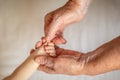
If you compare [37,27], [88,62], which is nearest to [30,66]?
[88,62]

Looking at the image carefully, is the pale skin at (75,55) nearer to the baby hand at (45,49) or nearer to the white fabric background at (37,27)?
the baby hand at (45,49)

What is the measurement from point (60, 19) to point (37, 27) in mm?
352

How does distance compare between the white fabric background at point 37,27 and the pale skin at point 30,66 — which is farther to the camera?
the white fabric background at point 37,27

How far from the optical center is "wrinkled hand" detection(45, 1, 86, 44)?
0.71m

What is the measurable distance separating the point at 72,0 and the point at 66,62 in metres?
0.19

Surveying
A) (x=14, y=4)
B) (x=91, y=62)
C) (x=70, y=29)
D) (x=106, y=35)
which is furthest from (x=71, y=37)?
(x=91, y=62)

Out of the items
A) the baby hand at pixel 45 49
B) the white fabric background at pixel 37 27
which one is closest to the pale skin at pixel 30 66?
the baby hand at pixel 45 49

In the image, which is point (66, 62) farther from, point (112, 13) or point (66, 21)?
point (112, 13)

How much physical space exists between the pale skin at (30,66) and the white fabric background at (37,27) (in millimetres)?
319

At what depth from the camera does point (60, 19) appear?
0.72 metres

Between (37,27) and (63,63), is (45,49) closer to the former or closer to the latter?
(63,63)

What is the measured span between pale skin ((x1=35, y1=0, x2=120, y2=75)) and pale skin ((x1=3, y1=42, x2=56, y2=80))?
0.02 metres

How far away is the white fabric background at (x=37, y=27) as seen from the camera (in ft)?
3.38

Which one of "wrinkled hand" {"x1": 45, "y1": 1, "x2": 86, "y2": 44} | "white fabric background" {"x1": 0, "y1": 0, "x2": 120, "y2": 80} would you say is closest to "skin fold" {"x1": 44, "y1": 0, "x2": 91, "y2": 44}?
"wrinkled hand" {"x1": 45, "y1": 1, "x2": 86, "y2": 44}
